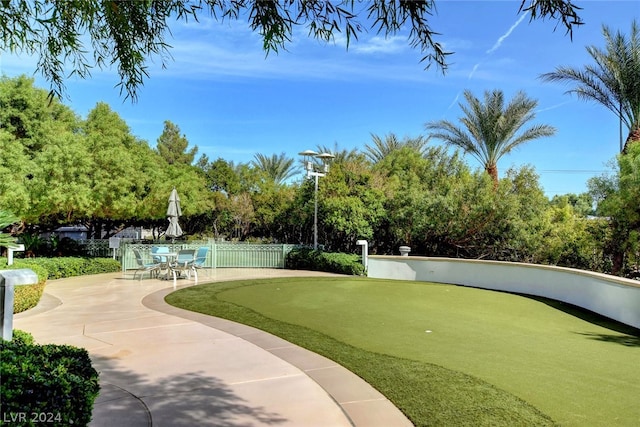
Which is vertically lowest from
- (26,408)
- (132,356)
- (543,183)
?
(132,356)

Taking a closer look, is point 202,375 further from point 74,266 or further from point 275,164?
point 275,164

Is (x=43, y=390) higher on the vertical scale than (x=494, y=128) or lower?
lower

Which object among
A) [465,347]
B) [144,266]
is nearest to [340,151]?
[144,266]

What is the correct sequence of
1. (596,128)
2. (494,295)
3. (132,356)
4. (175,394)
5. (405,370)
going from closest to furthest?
(175,394) → (405,370) → (132,356) → (494,295) → (596,128)

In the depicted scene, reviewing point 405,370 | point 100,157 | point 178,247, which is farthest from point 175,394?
point 178,247

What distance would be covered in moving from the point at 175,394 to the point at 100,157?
13419 millimetres

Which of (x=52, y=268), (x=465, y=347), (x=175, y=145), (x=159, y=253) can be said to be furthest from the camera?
(x=175, y=145)

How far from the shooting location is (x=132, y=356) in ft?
16.7

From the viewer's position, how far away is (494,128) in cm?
1798

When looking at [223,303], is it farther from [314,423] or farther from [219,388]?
[314,423]

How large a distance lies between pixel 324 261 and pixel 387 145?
14.2m

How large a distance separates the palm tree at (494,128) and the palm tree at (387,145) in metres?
8.69

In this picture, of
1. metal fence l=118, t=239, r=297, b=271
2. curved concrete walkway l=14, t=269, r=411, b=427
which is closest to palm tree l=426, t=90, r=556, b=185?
metal fence l=118, t=239, r=297, b=271

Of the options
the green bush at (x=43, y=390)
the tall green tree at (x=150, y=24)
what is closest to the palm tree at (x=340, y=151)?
the tall green tree at (x=150, y=24)
